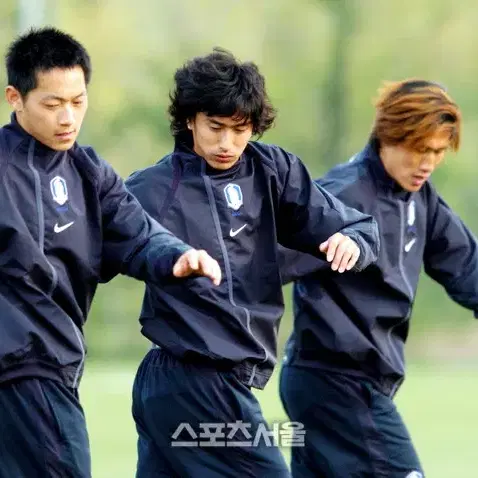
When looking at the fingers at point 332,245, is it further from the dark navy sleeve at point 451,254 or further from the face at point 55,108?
the dark navy sleeve at point 451,254

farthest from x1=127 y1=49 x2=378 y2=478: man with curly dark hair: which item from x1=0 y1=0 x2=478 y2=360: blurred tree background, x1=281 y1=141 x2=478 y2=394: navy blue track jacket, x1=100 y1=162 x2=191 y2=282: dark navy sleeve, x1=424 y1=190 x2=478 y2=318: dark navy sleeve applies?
x1=0 y1=0 x2=478 y2=360: blurred tree background

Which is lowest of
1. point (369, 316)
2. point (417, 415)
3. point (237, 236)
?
point (417, 415)

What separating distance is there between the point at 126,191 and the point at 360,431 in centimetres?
144

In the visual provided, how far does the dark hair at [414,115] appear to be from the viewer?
5.75 metres

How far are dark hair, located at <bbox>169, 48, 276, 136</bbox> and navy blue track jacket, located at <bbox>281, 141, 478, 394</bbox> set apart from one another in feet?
2.09

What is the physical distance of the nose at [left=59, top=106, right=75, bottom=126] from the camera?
15.2ft

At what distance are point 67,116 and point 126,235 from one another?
17.3 inches

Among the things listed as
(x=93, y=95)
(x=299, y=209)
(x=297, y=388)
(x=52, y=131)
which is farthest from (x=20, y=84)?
(x=93, y=95)

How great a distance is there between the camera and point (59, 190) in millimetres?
4699

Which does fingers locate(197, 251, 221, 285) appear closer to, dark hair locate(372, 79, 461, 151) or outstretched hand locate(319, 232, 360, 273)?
outstretched hand locate(319, 232, 360, 273)

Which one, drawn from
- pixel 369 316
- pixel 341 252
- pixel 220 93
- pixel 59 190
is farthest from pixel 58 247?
pixel 369 316

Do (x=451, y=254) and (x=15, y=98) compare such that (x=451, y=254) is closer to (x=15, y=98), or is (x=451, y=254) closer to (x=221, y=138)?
(x=221, y=138)

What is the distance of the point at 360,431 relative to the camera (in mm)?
5691

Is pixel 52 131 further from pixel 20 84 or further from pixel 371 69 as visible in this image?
pixel 371 69
